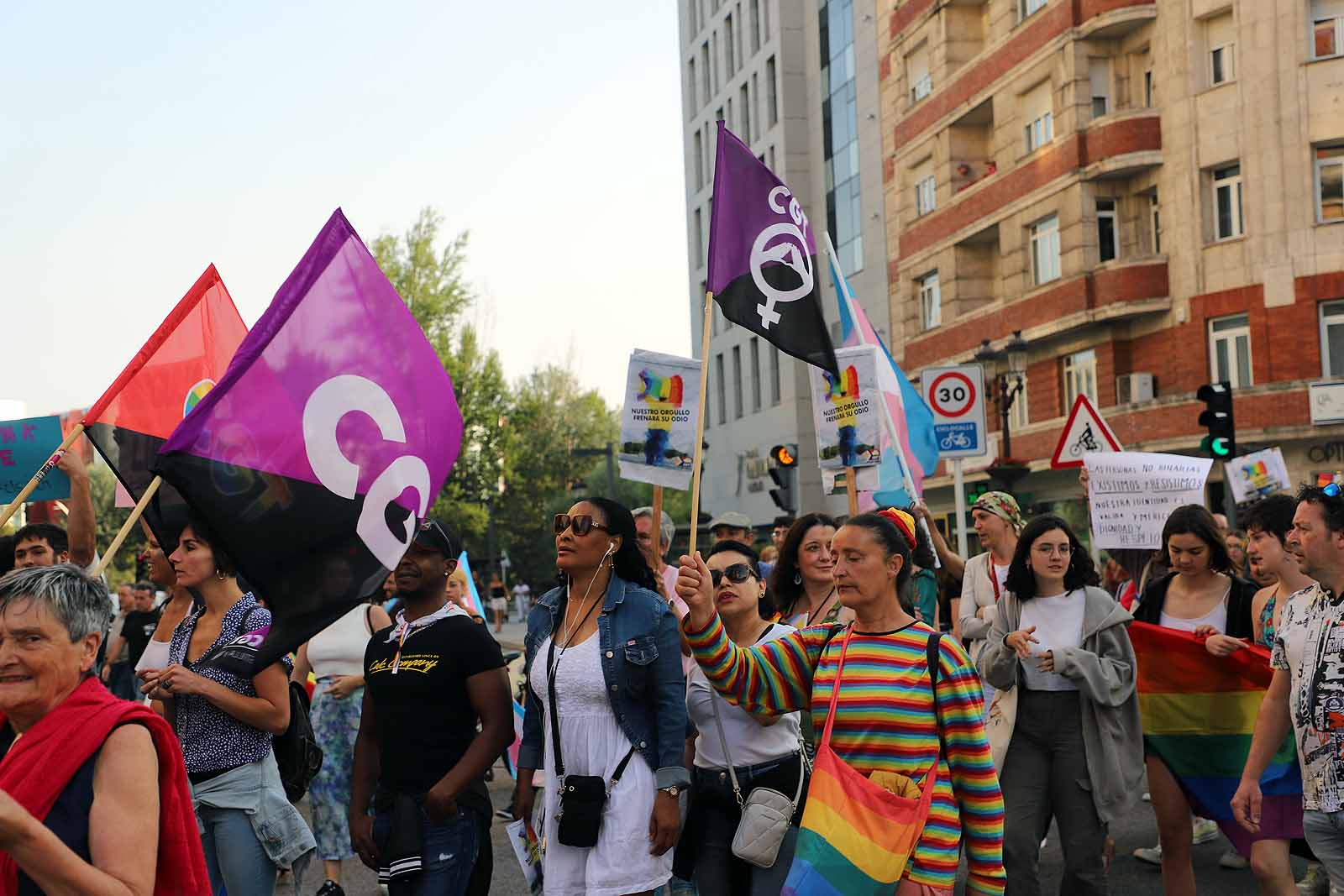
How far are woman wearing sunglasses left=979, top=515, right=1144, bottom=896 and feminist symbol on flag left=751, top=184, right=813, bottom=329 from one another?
1608mm

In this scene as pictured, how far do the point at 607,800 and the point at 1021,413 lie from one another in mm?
→ 29607

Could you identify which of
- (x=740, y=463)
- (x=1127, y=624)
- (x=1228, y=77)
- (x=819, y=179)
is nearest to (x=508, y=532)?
(x=740, y=463)

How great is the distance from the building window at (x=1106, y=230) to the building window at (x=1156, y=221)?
71 cm

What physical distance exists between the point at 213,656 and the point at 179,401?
5.61 feet

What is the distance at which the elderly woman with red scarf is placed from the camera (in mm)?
3074

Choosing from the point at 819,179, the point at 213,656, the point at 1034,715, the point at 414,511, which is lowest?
the point at 1034,715

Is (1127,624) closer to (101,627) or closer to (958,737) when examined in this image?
(958,737)

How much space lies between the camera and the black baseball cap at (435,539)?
5488 mm

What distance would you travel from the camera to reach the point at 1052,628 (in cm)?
681

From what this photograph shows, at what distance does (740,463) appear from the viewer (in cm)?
5300

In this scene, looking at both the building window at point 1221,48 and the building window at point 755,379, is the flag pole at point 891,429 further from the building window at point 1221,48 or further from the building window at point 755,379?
the building window at point 755,379

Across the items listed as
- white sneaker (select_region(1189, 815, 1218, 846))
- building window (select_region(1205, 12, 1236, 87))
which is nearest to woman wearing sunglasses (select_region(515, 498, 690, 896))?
white sneaker (select_region(1189, 815, 1218, 846))

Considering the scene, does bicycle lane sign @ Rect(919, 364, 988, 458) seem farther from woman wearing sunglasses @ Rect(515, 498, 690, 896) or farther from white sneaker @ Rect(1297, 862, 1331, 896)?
woman wearing sunglasses @ Rect(515, 498, 690, 896)

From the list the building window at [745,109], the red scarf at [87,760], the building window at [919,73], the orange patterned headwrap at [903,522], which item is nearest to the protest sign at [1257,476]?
the orange patterned headwrap at [903,522]
